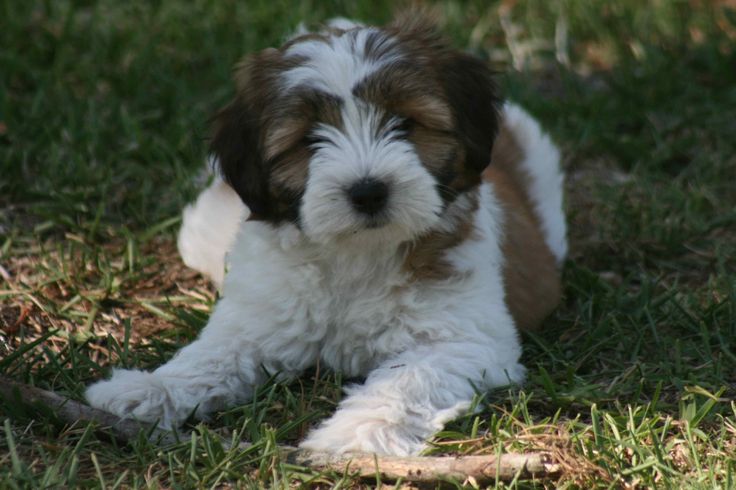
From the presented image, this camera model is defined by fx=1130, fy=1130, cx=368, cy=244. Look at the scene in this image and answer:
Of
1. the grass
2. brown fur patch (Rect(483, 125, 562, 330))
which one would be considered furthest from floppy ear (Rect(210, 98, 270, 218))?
brown fur patch (Rect(483, 125, 562, 330))

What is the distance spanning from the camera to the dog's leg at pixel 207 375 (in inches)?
164

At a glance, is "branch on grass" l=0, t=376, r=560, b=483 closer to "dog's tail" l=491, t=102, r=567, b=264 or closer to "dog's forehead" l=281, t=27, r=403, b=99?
"dog's forehead" l=281, t=27, r=403, b=99

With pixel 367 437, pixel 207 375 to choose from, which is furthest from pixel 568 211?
pixel 367 437

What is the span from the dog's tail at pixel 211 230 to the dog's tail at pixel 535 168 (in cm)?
132

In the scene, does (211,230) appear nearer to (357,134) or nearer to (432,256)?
(432,256)

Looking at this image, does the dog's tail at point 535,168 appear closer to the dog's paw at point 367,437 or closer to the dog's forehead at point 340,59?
the dog's forehead at point 340,59

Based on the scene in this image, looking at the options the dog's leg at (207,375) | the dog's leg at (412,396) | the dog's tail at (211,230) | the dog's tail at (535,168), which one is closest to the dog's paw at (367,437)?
the dog's leg at (412,396)

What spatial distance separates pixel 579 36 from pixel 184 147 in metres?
3.17

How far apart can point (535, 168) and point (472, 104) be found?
1.55 metres

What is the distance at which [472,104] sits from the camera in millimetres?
4434

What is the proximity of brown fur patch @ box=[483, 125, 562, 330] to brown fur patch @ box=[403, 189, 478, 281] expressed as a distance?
437 millimetres

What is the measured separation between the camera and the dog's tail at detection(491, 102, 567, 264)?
5.67 m

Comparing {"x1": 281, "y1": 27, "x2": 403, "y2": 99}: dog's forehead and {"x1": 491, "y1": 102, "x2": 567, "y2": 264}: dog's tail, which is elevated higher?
{"x1": 281, "y1": 27, "x2": 403, "y2": 99}: dog's forehead

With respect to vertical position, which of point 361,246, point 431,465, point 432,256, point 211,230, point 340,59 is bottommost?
point 431,465
